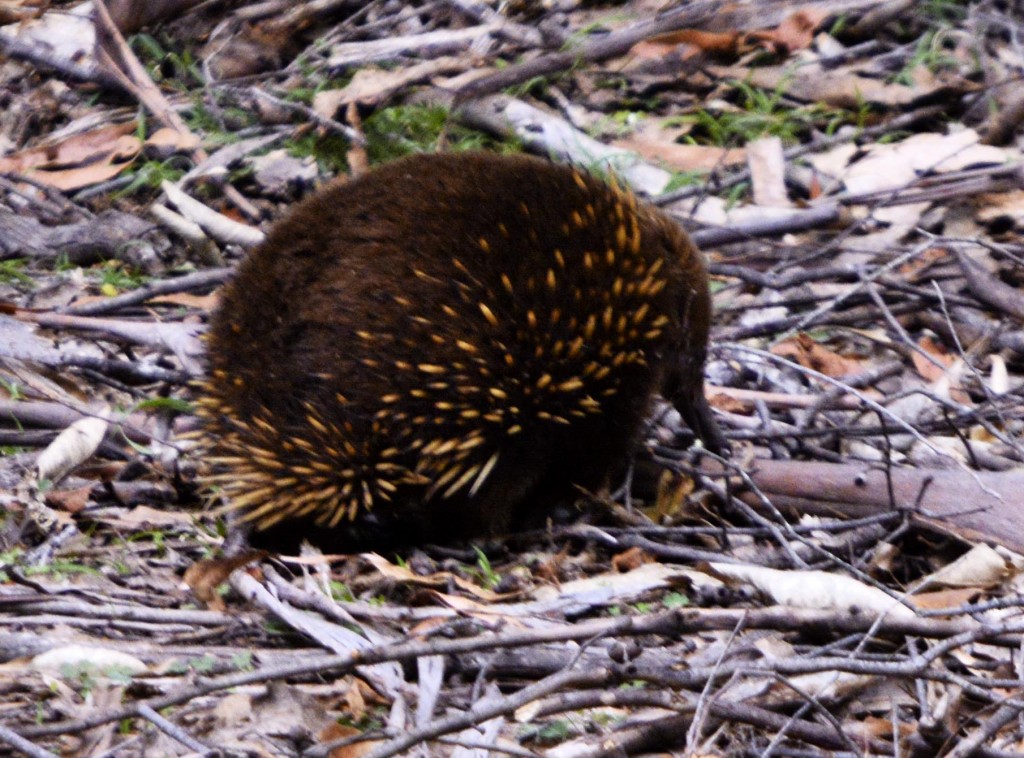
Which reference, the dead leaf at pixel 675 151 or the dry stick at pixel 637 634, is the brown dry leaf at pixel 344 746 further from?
the dead leaf at pixel 675 151

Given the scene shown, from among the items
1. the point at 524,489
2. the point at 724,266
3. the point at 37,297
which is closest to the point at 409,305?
the point at 524,489

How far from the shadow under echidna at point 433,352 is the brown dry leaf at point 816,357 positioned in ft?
3.07

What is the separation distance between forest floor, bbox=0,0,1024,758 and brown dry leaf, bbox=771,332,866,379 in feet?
0.05

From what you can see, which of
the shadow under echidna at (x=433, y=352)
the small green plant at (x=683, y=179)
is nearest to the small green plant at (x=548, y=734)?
the shadow under echidna at (x=433, y=352)

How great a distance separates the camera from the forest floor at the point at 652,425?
241 centimetres

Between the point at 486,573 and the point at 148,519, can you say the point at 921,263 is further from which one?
the point at 148,519

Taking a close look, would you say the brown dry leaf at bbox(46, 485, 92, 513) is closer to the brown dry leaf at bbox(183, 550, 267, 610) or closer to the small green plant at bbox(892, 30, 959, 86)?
the brown dry leaf at bbox(183, 550, 267, 610)

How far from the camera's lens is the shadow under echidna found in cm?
334

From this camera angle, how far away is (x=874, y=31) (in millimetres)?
6547

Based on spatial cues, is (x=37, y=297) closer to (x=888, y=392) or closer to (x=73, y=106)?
(x=73, y=106)

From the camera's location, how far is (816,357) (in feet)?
15.3

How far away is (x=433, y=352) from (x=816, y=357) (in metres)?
1.78

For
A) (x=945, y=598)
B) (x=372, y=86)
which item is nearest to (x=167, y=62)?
(x=372, y=86)

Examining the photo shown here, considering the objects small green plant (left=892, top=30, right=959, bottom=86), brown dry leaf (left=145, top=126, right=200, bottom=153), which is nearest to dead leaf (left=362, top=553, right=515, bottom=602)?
brown dry leaf (left=145, top=126, right=200, bottom=153)
